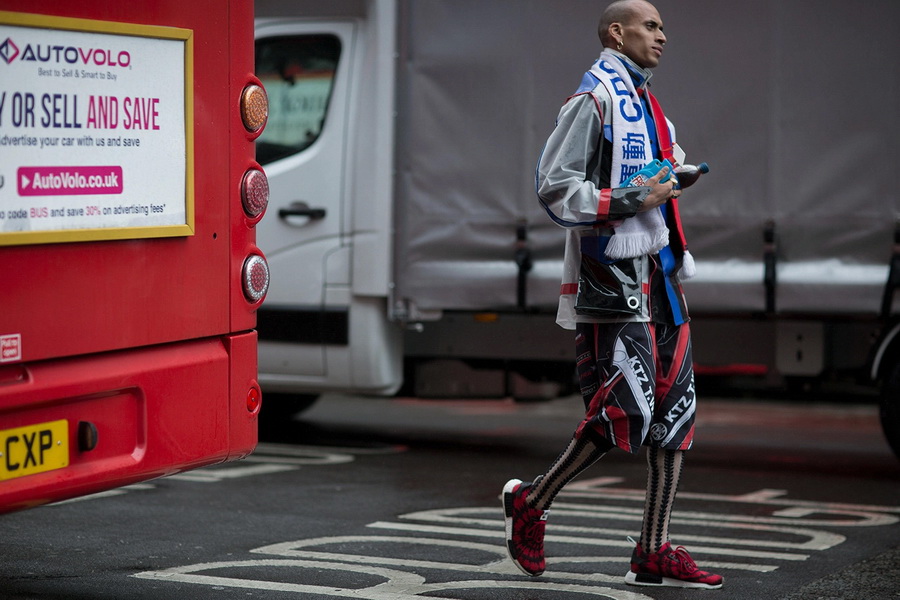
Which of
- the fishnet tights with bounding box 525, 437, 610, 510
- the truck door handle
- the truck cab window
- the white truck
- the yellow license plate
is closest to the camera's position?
the yellow license plate

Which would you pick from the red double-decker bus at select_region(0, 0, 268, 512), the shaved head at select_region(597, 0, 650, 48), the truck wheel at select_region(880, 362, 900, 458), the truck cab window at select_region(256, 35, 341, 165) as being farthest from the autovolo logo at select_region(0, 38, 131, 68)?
the truck wheel at select_region(880, 362, 900, 458)

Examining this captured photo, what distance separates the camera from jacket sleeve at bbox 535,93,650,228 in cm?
455

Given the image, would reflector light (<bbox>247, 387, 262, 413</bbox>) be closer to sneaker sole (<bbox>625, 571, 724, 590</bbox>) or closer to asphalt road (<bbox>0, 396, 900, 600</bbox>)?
asphalt road (<bbox>0, 396, 900, 600</bbox>)

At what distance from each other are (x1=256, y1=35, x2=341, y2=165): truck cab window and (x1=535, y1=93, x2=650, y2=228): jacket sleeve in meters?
3.69

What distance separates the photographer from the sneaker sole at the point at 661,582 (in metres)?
4.78

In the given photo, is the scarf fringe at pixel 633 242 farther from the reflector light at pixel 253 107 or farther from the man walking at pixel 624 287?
the reflector light at pixel 253 107

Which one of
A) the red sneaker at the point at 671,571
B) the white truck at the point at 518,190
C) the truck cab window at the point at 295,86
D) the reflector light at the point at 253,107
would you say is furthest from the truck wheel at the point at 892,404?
the reflector light at the point at 253,107

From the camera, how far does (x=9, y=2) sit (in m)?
3.78

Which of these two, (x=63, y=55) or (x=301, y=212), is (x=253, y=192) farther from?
(x=301, y=212)

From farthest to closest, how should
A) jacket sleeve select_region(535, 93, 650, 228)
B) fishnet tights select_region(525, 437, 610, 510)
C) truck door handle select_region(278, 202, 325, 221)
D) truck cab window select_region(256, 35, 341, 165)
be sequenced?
1. truck cab window select_region(256, 35, 341, 165)
2. truck door handle select_region(278, 202, 325, 221)
3. fishnet tights select_region(525, 437, 610, 510)
4. jacket sleeve select_region(535, 93, 650, 228)

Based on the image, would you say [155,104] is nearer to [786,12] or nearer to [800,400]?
[786,12]

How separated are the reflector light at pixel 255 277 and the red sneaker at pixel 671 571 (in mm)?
1481

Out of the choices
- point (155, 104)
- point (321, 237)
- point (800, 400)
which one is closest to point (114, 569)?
point (155, 104)

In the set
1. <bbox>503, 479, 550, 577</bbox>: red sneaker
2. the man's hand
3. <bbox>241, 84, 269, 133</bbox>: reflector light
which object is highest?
<bbox>241, 84, 269, 133</bbox>: reflector light
